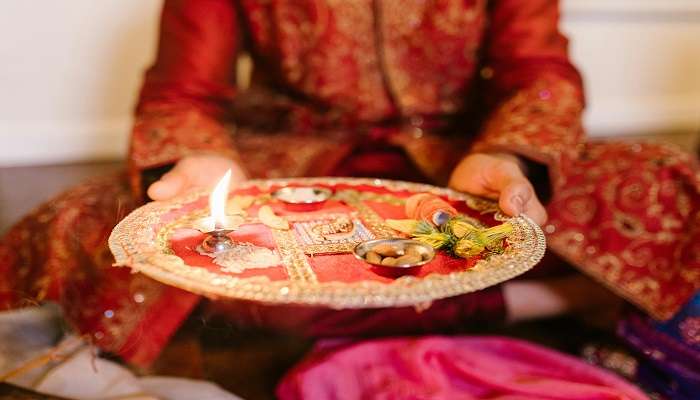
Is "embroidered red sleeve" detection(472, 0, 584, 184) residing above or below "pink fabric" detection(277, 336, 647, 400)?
above

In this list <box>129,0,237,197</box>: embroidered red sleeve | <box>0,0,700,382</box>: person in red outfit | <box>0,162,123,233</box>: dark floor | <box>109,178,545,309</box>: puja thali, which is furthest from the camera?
<box>0,162,123,233</box>: dark floor

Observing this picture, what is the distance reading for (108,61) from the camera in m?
1.74

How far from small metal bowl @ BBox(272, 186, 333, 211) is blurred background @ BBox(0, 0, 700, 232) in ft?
2.79

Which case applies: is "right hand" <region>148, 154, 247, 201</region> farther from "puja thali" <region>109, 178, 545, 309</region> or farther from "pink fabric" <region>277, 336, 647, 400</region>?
"pink fabric" <region>277, 336, 647, 400</region>

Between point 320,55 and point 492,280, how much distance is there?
72cm

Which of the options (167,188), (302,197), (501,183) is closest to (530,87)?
(501,183)

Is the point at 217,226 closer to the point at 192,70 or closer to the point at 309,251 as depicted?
the point at 309,251

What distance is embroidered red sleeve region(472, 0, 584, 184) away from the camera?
2.74ft

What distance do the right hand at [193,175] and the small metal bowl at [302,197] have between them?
7 centimetres

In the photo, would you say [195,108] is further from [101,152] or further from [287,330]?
[101,152]

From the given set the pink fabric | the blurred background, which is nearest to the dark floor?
the blurred background

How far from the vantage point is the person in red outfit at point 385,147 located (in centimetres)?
76

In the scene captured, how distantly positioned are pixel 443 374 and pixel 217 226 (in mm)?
448

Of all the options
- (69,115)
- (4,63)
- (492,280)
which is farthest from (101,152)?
(492,280)
